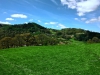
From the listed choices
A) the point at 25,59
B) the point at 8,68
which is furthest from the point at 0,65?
the point at 25,59

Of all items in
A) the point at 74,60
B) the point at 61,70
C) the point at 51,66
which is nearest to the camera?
the point at 61,70

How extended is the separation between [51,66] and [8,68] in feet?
16.3

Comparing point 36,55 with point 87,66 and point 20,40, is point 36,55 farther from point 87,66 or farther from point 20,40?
point 20,40

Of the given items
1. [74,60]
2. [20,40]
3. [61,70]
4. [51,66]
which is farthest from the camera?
[20,40]

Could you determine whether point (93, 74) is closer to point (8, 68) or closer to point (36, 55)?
point (8, 68)

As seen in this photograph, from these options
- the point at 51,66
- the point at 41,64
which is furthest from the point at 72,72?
the point at 41,64

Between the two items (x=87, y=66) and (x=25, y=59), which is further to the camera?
(x=25, y=59)

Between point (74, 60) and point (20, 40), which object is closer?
point (74, 60)

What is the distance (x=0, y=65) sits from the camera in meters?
21.1

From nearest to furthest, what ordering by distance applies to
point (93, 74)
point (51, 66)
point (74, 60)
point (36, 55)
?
1. point (93, 74)
2. point (51, 66)
3. point (74, 60)
4. point (36, 55)

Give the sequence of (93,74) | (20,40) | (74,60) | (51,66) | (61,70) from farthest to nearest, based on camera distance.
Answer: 1. (20,40)
2. (74,60)
3. (51,66)
4. (61,70)
5. (93,74)

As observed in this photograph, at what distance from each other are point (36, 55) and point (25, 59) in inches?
113

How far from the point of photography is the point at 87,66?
21312 mm

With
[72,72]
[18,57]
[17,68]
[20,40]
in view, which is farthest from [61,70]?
[20,40]
